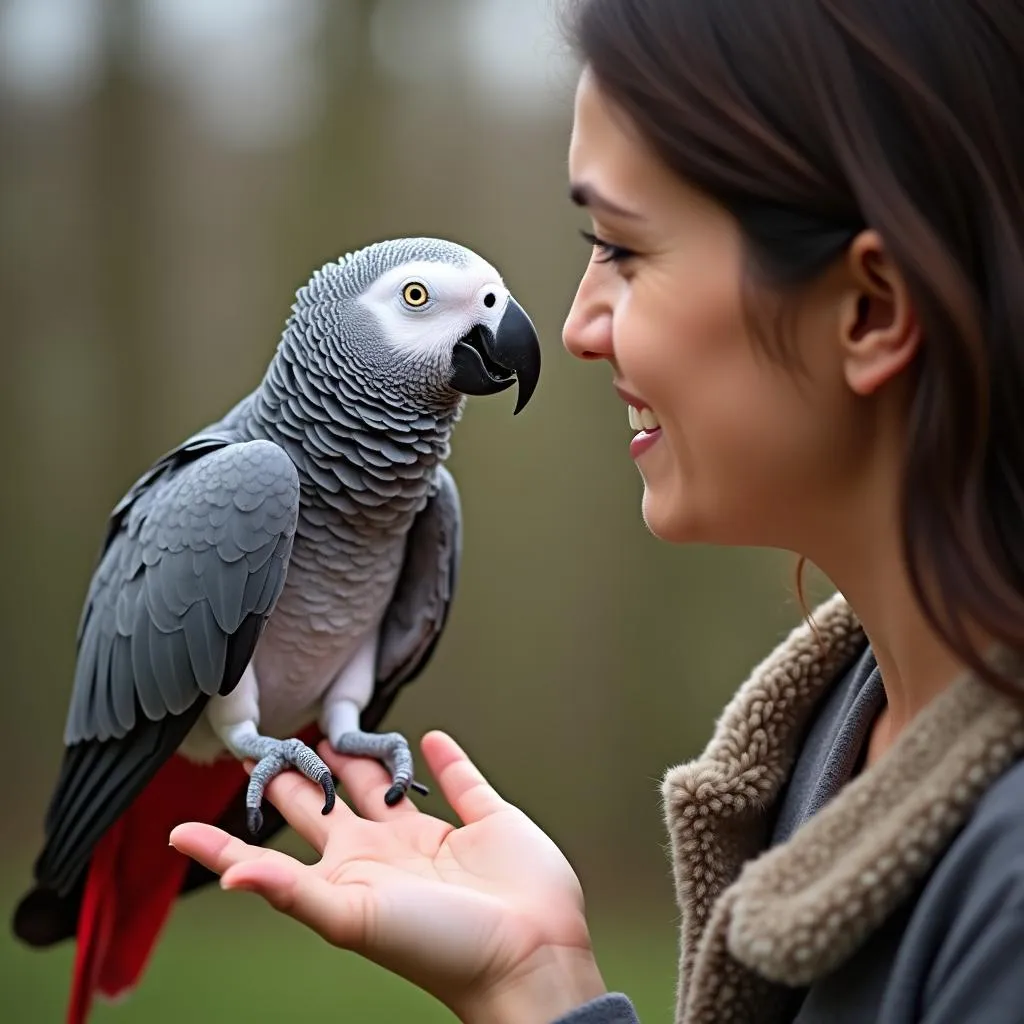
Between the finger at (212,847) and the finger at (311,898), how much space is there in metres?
0.02

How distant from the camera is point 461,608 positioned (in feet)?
7.68

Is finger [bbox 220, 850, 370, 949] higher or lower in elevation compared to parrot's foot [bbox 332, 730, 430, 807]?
higher

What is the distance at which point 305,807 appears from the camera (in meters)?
0.75

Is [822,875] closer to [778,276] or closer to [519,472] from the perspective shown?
[778,276]

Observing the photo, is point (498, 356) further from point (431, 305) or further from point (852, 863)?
point (852, 863)

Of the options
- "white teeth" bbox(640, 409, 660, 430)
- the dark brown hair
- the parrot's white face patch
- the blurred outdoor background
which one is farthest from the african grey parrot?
the blurred outdoor background

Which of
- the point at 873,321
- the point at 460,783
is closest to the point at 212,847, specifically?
the point at 460,783

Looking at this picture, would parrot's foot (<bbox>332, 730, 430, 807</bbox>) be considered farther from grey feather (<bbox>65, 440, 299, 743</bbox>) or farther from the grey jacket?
the grey jacket

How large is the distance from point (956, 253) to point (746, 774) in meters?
0.32

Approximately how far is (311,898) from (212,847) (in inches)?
3.0

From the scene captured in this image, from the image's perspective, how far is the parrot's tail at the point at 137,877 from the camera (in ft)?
3.04

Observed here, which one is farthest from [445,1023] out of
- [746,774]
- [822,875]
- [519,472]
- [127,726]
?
[822,875]

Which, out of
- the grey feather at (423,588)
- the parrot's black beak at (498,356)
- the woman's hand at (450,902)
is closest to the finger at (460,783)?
the woman's hand at (450,902)

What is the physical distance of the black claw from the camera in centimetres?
74
